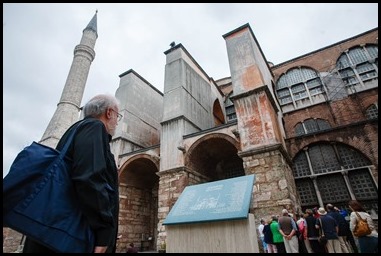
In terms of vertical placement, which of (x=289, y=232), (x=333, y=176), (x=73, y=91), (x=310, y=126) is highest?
(x=73, y=91)

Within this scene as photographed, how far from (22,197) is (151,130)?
44.7ft

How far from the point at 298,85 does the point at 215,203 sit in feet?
46.8

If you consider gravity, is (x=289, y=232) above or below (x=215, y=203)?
below

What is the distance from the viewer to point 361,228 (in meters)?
4.36

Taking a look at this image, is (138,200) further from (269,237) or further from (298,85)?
(298,85)

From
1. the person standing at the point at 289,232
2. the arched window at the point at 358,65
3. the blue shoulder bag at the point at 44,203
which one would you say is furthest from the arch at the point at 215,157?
the arched window at the point at 358,65

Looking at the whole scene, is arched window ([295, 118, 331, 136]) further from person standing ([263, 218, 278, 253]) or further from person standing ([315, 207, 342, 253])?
person standing ([263, 218, 278, 253])

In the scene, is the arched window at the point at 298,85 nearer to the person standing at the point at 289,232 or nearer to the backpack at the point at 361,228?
the person standing at the point at 289,232

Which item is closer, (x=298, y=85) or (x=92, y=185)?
(x=92, y=185)

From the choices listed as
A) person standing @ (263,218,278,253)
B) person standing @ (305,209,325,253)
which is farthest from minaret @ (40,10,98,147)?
person standing @ (305,209,325,253)

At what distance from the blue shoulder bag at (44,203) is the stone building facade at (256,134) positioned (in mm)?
6746

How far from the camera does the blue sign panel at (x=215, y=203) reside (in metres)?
3.11

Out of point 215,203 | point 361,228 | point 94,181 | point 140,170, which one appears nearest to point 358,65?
point 361,228

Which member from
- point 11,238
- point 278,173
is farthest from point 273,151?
point 11,238
